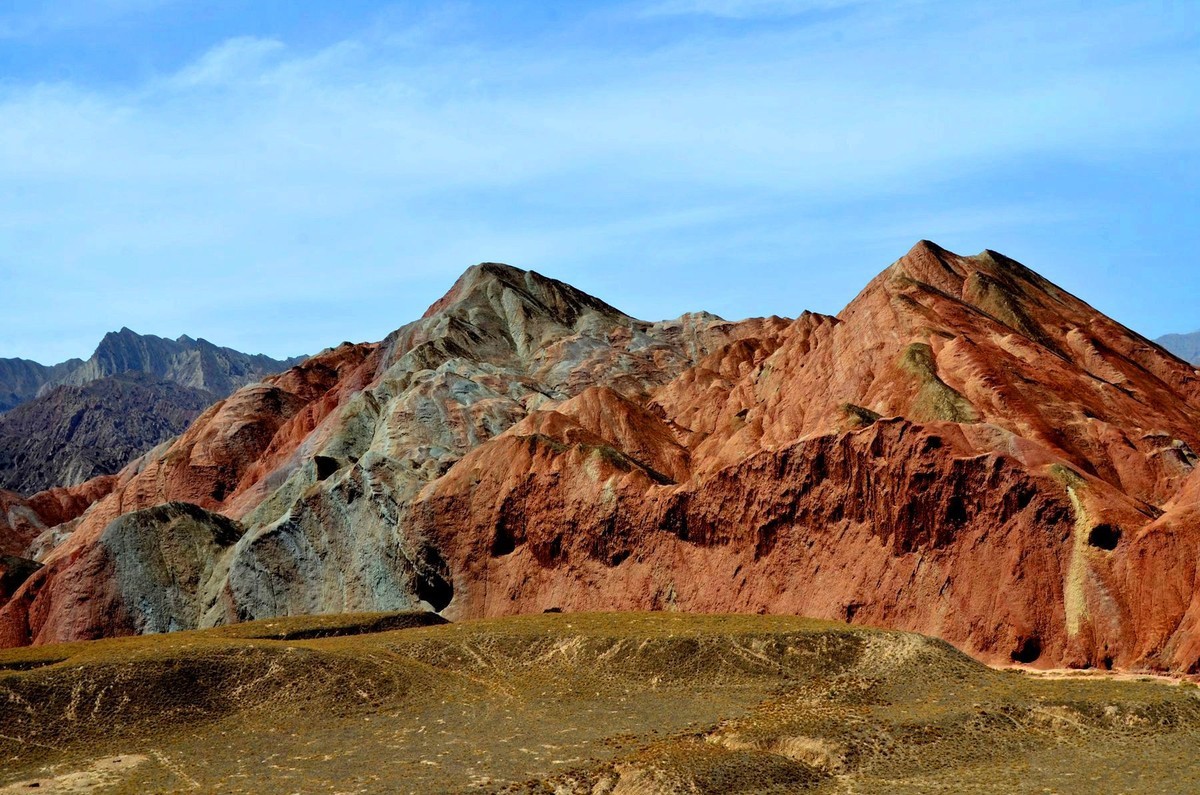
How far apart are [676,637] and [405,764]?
18742 mm

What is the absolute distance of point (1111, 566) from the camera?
219 feet

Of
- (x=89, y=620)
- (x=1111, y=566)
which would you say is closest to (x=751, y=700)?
(x=1111, y=566)

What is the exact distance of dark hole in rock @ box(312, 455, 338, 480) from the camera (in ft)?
363

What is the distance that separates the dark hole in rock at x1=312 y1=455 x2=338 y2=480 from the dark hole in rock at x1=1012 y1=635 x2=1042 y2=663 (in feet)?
209

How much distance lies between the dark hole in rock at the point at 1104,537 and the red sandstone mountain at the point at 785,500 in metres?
0.11

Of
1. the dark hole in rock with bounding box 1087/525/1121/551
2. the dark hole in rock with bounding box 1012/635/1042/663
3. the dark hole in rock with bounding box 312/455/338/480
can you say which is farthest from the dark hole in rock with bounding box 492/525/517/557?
Result: the dark hole in rock with bounding box 1087/525/1121/551

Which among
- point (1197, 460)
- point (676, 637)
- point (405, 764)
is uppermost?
point (1197, 460)

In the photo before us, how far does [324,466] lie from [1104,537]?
6830 centimetres

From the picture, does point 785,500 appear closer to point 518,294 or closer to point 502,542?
point 502,542

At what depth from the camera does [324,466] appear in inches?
4409

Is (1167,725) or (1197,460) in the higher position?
(1197,460)

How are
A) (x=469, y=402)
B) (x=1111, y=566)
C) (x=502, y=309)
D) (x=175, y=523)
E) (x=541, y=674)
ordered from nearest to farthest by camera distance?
(x=541, y=674) → (x=1111, y=566) → (x=175, y=523) → (x=469, y=402) → (x=502, y=309)

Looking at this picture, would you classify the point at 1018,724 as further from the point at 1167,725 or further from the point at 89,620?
the point at 89,620

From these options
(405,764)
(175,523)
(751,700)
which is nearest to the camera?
(405,764)
